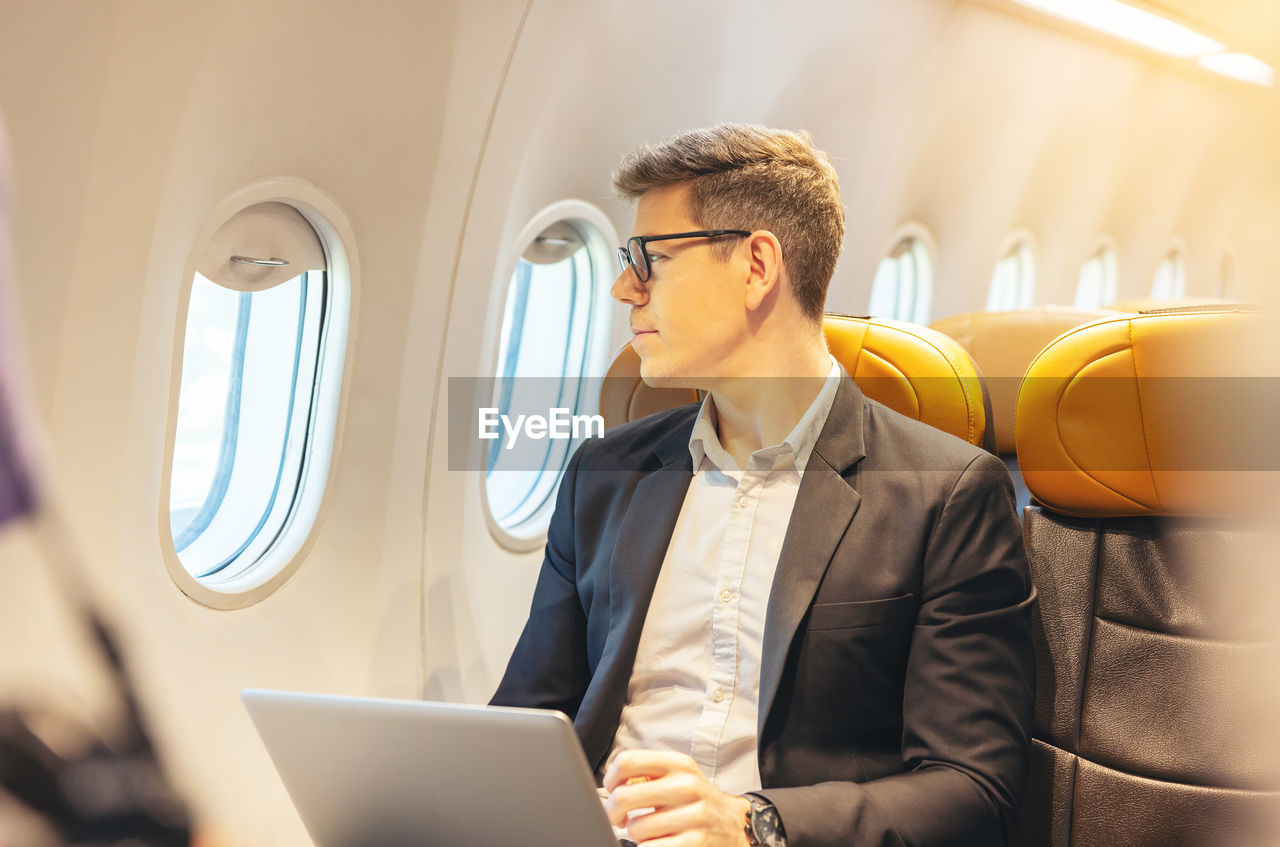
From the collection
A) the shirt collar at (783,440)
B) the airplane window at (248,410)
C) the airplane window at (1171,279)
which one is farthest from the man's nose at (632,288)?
the airplane window at (1171,279)

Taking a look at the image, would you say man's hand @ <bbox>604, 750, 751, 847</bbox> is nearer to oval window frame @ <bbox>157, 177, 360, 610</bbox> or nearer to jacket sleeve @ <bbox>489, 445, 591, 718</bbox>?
jacket sleeve @ <bbox>489, 445, 591, 718</bbox>

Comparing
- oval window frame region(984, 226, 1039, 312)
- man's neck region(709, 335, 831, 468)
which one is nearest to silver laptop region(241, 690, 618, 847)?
man's neck region(709, 335, 831, 468)

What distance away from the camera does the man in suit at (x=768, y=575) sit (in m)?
1.57

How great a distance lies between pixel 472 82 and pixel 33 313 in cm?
142

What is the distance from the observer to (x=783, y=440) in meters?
1.93

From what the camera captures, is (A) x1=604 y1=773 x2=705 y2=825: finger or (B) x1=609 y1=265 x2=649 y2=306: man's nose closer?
(A) x1=604 y1=773 x2=705 y2=825: finger

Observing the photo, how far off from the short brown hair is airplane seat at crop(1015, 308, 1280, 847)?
45 centimetres

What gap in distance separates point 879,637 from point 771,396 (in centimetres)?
48

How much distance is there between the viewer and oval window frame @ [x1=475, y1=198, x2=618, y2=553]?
345 centimetres

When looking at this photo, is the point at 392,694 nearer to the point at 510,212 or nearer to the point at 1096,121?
the point at 510,212

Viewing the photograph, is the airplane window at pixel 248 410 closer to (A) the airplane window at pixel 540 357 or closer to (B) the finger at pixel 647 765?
(A) the airplane window at pixel 540 357

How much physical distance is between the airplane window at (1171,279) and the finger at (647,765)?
10.2 m

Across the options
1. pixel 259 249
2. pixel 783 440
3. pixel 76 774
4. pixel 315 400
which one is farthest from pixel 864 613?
pixel 315 400

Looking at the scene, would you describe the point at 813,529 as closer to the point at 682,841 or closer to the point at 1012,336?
the point at 682,841
